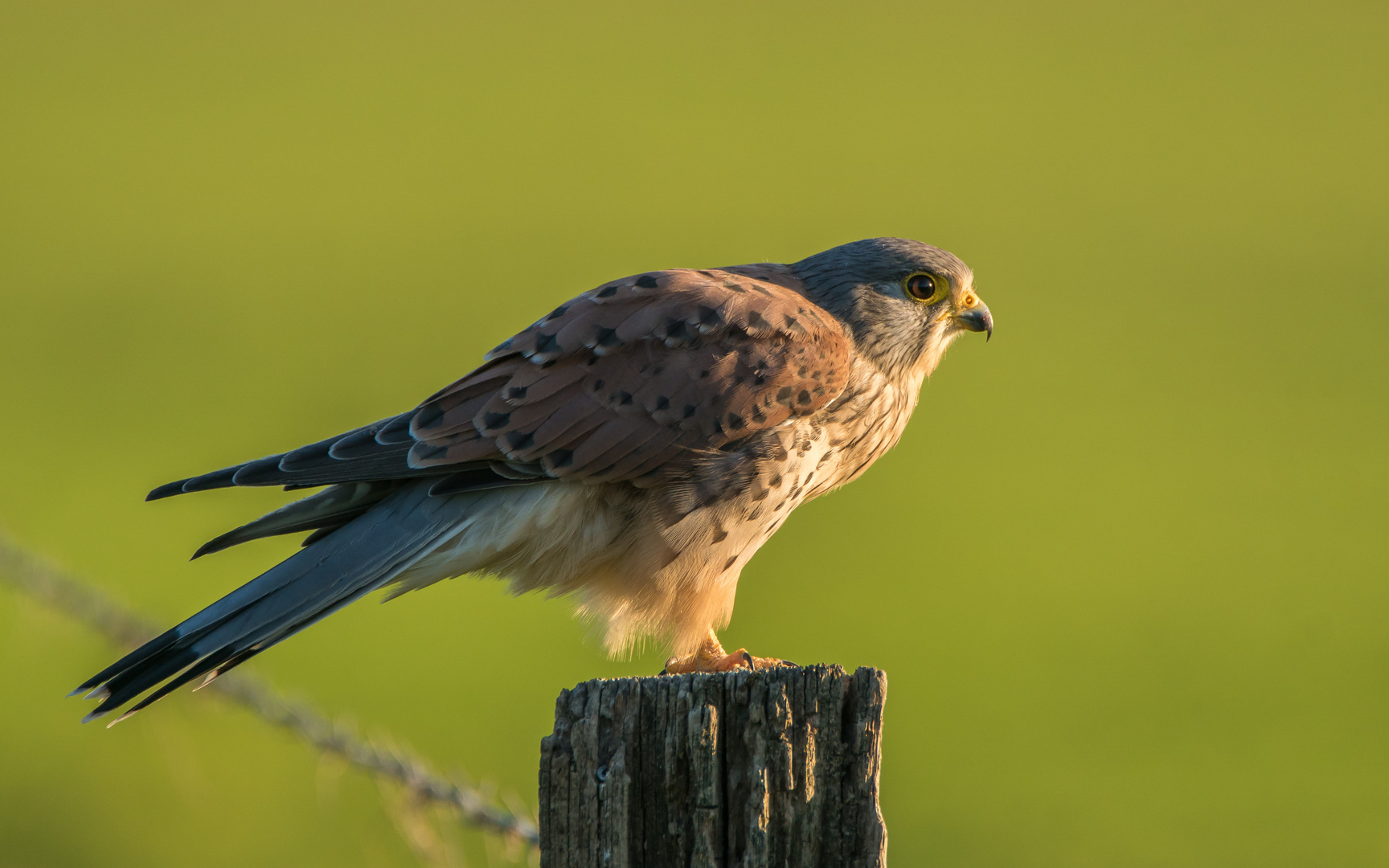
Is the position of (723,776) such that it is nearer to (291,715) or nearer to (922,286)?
(291,715)

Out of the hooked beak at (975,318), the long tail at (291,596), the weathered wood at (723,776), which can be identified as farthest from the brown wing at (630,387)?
the weathered wood at (723,776)

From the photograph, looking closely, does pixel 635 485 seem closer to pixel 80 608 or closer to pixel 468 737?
pixel 80 608

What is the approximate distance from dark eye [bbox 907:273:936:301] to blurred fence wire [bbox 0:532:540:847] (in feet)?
6.27

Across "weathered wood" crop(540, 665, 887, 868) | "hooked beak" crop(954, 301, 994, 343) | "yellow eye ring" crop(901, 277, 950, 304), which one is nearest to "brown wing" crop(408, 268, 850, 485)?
"yellow eye ring" crop(901, 277, 950, 304)

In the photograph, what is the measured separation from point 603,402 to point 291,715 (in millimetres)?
1020

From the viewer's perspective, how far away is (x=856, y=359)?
3547 mm

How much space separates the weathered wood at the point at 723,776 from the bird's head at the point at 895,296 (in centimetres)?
179

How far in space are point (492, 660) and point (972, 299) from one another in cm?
462

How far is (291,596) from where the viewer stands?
2.92m

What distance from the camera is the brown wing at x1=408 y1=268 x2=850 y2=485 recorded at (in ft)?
10.2

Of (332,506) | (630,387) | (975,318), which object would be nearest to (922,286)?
(975,318)

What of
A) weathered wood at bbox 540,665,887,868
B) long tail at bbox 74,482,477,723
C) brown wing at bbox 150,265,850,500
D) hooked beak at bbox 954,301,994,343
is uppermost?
hooked beak at bbox 954,301,994,343

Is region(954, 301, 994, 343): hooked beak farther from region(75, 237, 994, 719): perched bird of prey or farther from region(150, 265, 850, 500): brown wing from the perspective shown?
region(150, 265, 850, 500): brown wing

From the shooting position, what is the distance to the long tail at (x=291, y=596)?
107 inches
